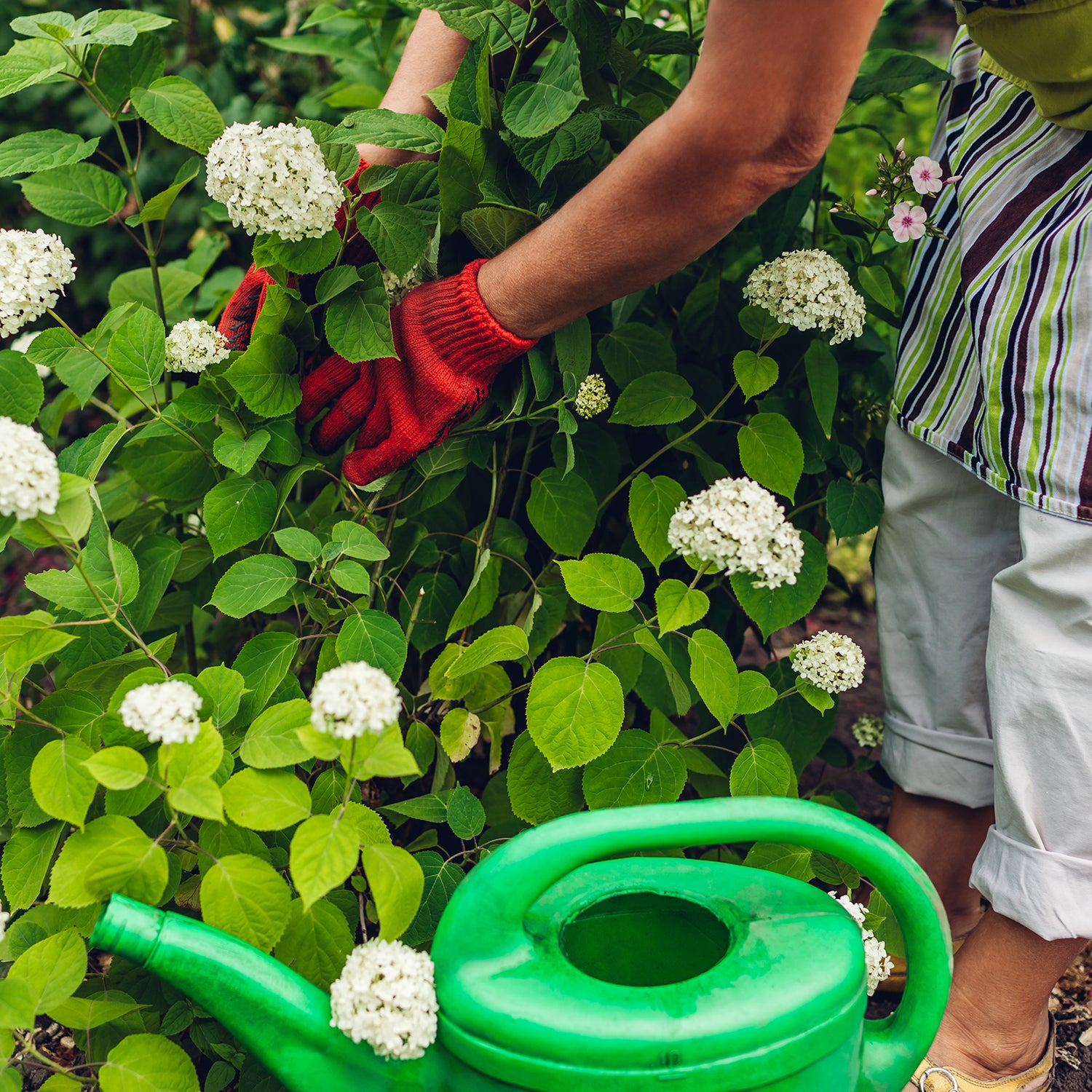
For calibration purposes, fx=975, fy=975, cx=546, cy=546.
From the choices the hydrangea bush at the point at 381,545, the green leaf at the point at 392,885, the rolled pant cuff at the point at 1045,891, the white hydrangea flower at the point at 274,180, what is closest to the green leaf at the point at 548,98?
the hydrangea bush at the point at 381,545

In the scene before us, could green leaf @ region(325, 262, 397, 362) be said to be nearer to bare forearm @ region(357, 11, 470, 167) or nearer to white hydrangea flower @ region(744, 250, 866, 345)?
bare forearm @ region(357, 11, 470, 167)

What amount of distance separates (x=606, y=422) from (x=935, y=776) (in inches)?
28.0

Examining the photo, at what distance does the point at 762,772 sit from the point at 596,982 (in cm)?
46

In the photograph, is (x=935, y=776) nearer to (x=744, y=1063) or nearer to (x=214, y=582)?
(x=744, y=1063)

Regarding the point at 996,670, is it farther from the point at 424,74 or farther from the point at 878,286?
the point at 424,74

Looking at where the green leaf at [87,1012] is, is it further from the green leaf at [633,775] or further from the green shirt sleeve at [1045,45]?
the green shirt sleeve at [1045,45]

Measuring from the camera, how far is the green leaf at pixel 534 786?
116 cm

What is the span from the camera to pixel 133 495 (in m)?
1.56

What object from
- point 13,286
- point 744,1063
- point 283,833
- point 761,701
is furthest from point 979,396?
point 13,286

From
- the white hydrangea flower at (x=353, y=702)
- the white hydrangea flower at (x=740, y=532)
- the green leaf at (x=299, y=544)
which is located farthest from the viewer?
the green leaf at (x=299, y=544)

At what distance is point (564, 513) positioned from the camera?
1.28 meters

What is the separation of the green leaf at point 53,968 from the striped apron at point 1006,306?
111 centimetres

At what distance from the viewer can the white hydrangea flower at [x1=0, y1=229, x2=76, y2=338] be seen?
3.43ft

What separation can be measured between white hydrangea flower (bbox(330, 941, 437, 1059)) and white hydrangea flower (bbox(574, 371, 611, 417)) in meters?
0.66
